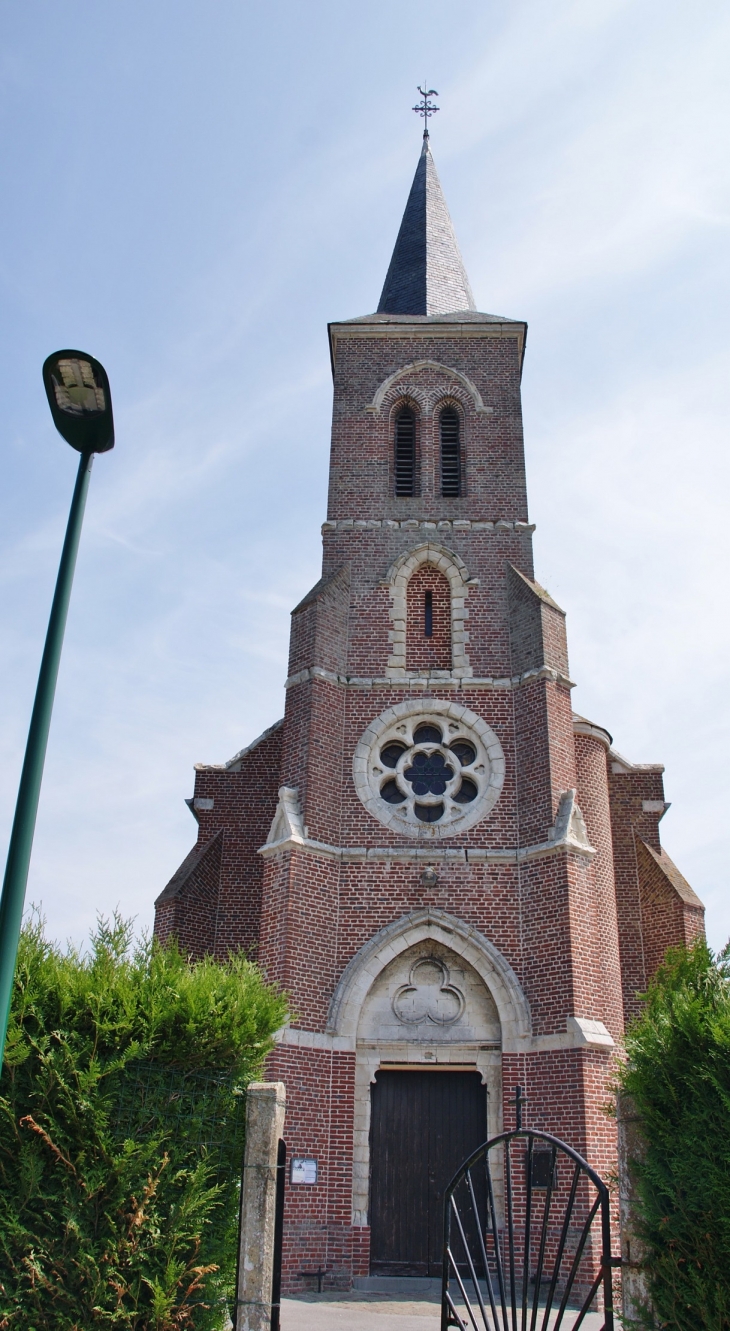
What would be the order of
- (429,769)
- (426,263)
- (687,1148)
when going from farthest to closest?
(426,263) < (429,769) < (687,1148)

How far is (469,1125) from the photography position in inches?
534

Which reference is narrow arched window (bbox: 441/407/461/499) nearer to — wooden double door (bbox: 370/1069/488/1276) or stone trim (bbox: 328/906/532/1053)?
stone trim (bbox: 328/906/532/1053)

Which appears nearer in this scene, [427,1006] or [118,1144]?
[118,1144]

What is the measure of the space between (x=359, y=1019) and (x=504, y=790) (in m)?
3.75

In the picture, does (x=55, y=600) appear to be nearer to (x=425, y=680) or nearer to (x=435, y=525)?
(x=425, y=680)

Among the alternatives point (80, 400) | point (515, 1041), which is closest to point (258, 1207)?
point (80, 400)

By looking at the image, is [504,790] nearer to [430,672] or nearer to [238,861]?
[430,672]

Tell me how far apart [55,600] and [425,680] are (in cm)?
1022

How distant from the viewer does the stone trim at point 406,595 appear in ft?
53.8

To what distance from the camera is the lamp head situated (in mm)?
6387

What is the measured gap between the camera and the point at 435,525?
17.7 meters

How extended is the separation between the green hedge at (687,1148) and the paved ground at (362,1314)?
4415mm

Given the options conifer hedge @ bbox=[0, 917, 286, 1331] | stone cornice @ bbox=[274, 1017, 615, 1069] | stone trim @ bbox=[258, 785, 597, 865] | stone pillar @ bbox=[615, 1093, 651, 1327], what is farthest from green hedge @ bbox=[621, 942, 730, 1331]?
stone trim @ bbox=[258, 785, 597, 865]


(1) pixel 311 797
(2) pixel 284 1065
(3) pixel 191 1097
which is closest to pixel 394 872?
(1) pixel 311 797
